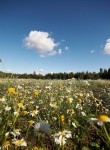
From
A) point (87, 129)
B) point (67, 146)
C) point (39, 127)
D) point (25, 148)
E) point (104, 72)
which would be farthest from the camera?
point (104, 72)

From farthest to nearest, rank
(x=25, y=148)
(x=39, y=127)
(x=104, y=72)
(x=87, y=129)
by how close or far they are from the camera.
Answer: (x=104, y=72)
(x=87, y=129)
(x=25, y=148)
(x=39, y=127)

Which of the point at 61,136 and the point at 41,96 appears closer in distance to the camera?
the point at 61,136

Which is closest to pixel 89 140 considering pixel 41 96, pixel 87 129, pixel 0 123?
pixel 87 129

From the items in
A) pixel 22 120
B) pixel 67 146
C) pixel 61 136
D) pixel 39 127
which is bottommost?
pixel 67 146

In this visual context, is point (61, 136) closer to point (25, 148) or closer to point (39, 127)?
point (39, 127)

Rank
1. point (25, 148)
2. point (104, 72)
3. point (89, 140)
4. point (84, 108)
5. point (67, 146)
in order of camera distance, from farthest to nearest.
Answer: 1. point (104, 72)
2. point (84, 108)
3. point (89, 140)
4. point (67, 146)
5. point (25, 148)

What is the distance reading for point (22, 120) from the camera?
4242 millimetres

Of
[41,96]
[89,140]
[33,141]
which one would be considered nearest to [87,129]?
[89,140]

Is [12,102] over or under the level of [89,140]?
over

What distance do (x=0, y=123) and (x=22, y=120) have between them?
2.49ft

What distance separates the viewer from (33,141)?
3.42m

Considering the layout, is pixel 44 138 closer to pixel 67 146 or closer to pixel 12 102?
pixel 67 146

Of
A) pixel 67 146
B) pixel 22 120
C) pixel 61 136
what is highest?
pixel 61 136

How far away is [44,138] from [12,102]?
4.62 ft
